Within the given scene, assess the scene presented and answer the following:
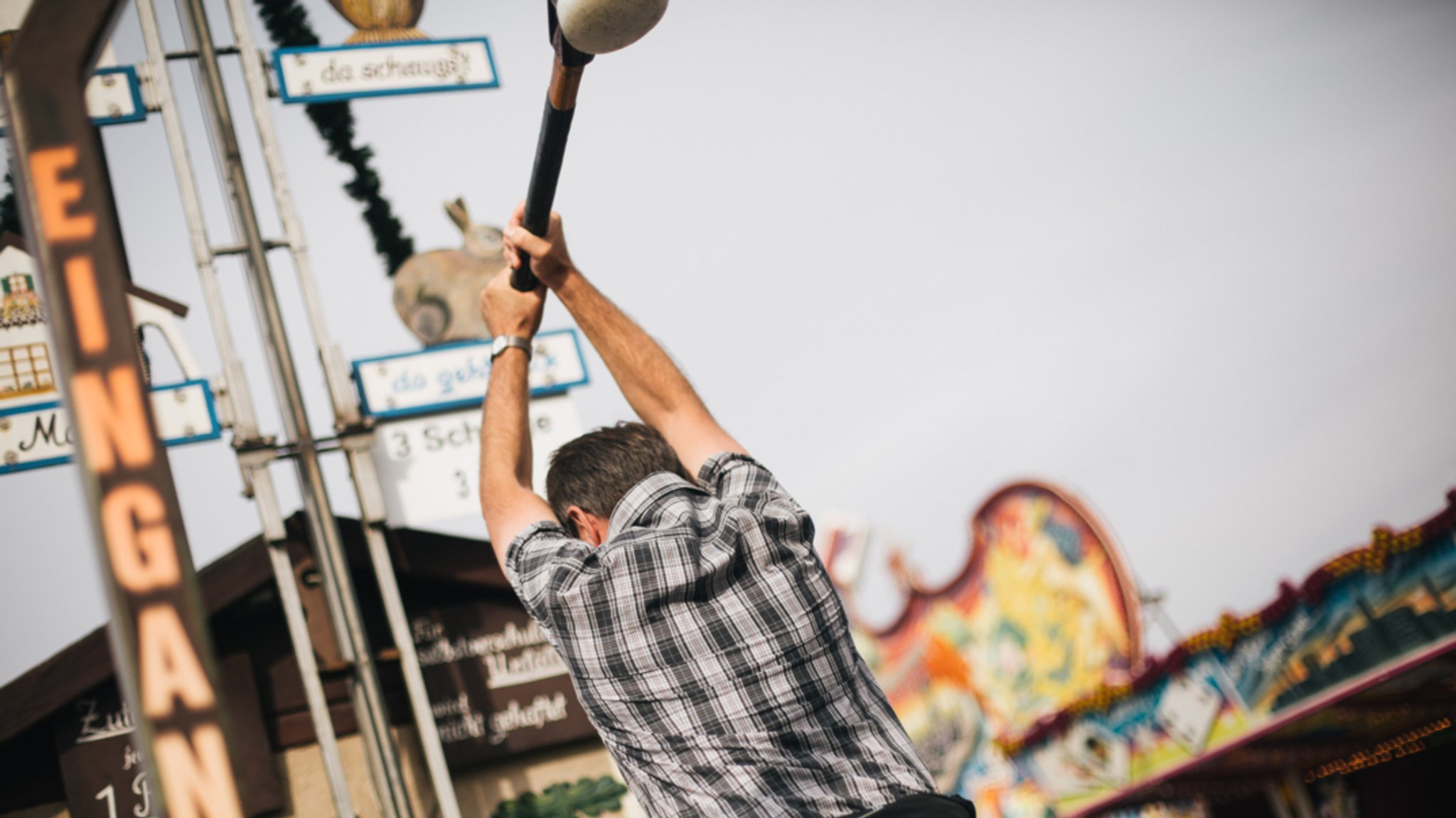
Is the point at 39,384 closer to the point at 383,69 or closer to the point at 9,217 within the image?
the point at 9,217

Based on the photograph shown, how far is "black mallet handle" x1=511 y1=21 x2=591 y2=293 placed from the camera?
5.86ft

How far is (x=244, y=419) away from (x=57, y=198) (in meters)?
4.15

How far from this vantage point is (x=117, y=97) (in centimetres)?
545

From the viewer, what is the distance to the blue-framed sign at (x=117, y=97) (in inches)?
214

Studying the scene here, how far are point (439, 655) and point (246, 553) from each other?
107cm

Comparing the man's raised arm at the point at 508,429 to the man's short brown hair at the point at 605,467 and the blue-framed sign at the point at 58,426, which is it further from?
the blue-framed sign at the point at 58,426

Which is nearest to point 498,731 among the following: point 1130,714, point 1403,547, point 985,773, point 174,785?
point 174,785

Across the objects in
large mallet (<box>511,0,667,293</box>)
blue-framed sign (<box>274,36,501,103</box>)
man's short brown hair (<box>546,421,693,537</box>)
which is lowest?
man's short brown hair (<box>546,421,693,537</box>)

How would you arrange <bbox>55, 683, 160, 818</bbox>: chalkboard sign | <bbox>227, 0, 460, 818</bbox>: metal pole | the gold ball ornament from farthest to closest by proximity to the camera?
the gold ball ornament < <bbox>227, 0, 460, 818</bbox>: metal pole < <bbox>55, 683, 160, 818</bbox>: chalkboard sign

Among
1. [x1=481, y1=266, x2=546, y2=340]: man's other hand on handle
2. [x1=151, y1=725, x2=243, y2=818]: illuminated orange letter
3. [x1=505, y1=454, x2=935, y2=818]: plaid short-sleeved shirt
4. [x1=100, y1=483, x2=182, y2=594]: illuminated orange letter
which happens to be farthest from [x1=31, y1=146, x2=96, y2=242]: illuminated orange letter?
[x1=481, y1=266, x2=546, y2=340]: man's other hand on handle

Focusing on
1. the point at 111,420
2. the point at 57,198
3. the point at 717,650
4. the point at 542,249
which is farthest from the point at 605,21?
the point at 717,650

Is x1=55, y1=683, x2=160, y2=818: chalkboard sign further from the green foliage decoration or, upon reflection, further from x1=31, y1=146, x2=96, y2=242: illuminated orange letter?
x1=31, y1=146, x2=96, y2=242: illuminated orange letter

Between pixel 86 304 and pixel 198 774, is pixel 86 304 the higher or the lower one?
the higher one

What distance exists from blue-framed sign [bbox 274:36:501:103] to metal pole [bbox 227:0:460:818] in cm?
17
